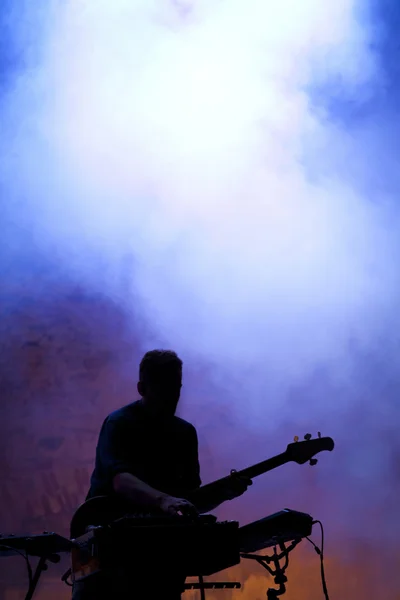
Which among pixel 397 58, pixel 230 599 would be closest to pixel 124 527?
pixel 230 599

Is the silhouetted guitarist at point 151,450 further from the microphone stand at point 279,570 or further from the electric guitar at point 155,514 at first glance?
the microphone stand at point 279,570

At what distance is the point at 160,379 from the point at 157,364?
6 centimetres

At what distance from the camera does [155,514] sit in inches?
74.4

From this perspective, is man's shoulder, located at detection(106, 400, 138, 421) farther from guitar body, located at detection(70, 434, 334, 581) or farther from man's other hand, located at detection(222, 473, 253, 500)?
man's other hand, located at detection(222, 473, 253, 500)

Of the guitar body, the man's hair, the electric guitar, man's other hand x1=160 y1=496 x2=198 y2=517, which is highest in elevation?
the man's hair

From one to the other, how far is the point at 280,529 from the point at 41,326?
8.93 ft

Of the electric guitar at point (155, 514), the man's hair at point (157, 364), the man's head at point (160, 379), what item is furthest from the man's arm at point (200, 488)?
the man's hair at point (157, 364)

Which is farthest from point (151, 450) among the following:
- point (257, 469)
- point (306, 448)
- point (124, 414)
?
point (306, 448)

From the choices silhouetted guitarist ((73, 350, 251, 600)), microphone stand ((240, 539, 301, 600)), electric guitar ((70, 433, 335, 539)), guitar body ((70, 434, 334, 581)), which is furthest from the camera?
microphone stand ((240, 539, 301, 600))

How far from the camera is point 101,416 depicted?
13.8 feet

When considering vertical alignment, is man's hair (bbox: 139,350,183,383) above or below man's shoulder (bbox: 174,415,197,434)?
above

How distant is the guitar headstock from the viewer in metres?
2.86

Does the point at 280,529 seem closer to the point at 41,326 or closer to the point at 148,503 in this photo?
the point at 148,503

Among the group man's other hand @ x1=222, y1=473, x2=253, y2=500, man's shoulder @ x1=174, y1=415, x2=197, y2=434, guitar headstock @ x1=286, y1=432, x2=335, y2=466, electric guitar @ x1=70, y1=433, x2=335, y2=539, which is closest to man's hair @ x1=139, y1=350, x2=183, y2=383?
man's shoulder @ x1=174, y1=415, x2=197, y2=434
